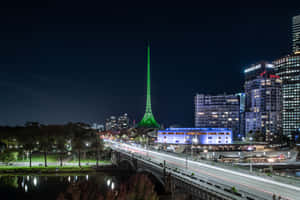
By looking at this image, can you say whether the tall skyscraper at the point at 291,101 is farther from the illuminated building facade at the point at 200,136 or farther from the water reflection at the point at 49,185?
the water reflection at the point at 49,185

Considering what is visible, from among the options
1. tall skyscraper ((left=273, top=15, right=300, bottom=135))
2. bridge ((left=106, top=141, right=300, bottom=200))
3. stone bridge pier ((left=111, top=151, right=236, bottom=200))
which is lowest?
stone bridge pier ((left=111, top=151, right=236, bottom=200))

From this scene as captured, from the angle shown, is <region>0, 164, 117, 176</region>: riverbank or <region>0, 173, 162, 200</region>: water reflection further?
<region>0, 164, 117, 176</region>: riverbank

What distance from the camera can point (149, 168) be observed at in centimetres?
5862

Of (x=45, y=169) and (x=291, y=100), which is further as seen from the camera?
(x=291, y=100)

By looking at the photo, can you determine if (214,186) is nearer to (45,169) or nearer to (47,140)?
(45,169)

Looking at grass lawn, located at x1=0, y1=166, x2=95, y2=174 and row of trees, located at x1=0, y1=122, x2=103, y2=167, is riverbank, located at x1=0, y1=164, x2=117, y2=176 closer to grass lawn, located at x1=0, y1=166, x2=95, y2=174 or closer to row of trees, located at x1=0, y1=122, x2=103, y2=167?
grass lawn, located at x1=0, y1=166, x2=95, y2=174

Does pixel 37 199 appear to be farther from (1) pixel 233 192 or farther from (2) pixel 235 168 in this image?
(1) pixel 233 192

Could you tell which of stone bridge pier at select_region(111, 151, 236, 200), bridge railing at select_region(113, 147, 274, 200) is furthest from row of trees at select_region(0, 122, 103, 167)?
bridge railing at select_region(113, 147, 274, 200)

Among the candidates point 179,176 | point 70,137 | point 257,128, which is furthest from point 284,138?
point 179,176

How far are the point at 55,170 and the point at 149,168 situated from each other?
37.8 metres

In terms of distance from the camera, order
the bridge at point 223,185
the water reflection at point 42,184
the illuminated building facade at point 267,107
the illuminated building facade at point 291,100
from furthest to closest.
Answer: the illuminated building facade at point 267,107
the illuminated building facade at point 291,100
the water reflection at point 42,184
the bridge at point 223,185

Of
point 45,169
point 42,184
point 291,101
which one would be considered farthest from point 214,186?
point 291,101

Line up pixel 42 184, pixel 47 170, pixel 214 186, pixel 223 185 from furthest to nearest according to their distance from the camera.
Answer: pixel 47 170, pixel 42 184, pixel 214 186, pixel 223 185

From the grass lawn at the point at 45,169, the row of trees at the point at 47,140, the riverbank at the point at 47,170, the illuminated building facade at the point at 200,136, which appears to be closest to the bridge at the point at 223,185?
the riverbank at the point at 47,170
